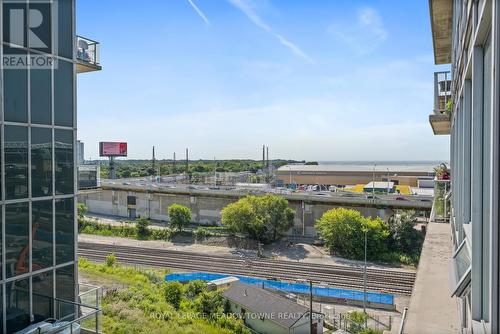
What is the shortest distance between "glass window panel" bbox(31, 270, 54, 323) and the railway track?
18901mm

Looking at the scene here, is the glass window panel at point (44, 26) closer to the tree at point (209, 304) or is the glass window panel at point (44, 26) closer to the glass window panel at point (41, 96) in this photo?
the glass window panel at point (41, 96)

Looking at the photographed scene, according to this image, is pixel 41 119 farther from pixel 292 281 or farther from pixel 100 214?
pixel 100 214

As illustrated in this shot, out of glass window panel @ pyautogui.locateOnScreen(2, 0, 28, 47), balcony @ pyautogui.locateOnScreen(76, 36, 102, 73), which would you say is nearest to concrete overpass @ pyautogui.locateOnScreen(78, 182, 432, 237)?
balcony @ pyautogui.locateOnScreen(76, 36, 102, 73)

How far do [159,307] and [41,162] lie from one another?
1003cm

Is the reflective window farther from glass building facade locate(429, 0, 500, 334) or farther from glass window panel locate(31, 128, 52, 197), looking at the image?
glass building facade locate(429, 0, 500, 334)

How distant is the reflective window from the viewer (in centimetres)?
675

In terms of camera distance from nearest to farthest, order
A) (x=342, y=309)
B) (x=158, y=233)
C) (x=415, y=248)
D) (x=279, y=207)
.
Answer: (x=342, y=309) → (x=415, y=248) → (x=279, y=207) → (x=158, y=233)

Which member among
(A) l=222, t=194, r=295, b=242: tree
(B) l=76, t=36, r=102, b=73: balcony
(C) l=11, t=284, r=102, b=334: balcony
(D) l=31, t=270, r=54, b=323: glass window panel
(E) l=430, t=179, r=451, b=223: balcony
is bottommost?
(A) l=222, t=194, r=295, b=242: tree

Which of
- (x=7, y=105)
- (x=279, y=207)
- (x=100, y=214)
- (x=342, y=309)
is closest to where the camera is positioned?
(x=7, y=105)

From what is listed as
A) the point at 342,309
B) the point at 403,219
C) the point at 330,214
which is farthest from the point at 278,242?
the point at 342,309

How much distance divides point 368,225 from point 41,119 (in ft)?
90.9

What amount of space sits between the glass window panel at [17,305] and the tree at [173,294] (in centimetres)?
1144

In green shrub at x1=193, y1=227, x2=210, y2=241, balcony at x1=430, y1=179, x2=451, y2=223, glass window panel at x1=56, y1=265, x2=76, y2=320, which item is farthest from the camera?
green shrub at x1=193, y1=227, x2=210, y2=241

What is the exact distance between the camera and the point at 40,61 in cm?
639
